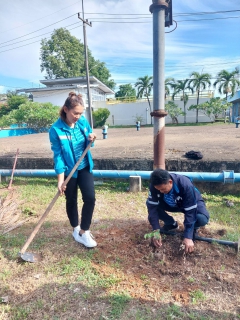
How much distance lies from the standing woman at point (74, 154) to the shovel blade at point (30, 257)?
455 millimetres

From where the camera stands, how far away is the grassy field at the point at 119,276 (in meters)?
1.93

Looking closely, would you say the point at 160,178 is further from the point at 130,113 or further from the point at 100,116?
the point at 130,113

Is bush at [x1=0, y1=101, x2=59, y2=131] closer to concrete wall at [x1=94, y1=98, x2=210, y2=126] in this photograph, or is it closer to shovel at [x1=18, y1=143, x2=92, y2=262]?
concrete wall at [x1=94, y1=98, x2=210, y2=126]

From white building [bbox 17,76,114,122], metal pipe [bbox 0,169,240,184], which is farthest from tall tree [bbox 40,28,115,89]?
metal pipe [bbox 0,169,240,184]

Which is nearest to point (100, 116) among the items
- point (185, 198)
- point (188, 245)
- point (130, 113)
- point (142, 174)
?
point (130, 113)

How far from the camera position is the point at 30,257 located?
8.37 ft

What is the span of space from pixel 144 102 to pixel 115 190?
2770cm

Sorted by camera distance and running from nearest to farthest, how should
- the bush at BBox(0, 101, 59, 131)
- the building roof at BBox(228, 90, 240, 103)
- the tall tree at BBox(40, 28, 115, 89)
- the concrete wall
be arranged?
the bush at BBox(0, 101, 59, 131) < the building roof at BBox(228, 90, 240, 103) < the concrete wall < the tall tree at BBox(40, 28, 115, 89)

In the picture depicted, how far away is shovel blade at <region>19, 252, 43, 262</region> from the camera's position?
8.22 feet

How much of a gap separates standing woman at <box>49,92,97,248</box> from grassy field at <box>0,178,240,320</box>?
349 mm

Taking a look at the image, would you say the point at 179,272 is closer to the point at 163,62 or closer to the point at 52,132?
the point at 52,132

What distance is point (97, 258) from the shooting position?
8.48ft

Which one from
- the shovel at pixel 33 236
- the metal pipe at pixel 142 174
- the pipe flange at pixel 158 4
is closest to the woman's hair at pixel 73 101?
the shovel at pixel 33 236

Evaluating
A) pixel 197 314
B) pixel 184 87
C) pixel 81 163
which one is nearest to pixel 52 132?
pixel 81 163
